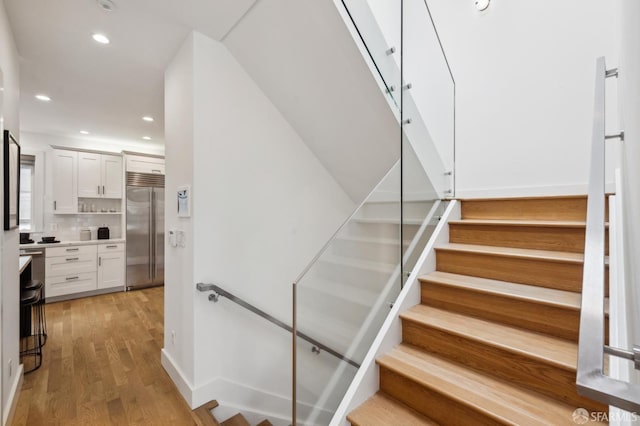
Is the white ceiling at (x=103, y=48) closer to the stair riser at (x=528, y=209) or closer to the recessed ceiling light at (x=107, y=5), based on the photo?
the recessed ceiling light at (x=107, y=5)

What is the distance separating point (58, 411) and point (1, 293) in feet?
3.42

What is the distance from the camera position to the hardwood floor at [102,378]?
209 centimetres

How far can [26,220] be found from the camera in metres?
4.86

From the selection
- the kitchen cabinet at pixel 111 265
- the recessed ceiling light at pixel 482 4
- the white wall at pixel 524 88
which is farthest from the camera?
the kitchen cabinet at pixel 111 265

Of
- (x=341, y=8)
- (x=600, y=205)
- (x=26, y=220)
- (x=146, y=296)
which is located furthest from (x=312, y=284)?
(x=26, y=220)

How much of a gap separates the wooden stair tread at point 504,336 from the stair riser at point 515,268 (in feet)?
1.17

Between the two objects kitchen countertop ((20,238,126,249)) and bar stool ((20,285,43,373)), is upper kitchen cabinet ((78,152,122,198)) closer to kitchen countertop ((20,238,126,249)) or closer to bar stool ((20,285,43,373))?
kitchen countertop ((20,238,126,249))

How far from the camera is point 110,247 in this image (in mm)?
5145

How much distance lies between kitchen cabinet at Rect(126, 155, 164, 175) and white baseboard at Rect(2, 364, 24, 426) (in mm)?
3829

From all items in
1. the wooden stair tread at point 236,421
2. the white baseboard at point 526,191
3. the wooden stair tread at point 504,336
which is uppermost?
the white baseboard at point 526,191

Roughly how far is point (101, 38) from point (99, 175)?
3.77 meters

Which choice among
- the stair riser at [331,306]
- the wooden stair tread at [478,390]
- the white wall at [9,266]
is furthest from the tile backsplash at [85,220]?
the wooden stair tread at [478,390]

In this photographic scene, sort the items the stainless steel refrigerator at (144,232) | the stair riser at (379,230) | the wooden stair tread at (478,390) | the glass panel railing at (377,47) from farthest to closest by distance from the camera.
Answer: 1. the stainless steel refrigerator at (144,232)
2. the glass panel railing at (377,47)
3. the stair riser at (379,230)
4. the wooden stair tread at (478,390)

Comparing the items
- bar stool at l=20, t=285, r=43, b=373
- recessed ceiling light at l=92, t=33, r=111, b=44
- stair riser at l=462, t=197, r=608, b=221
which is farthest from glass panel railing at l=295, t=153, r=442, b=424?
bar stool at l=20, t=285, r=43, b=373
